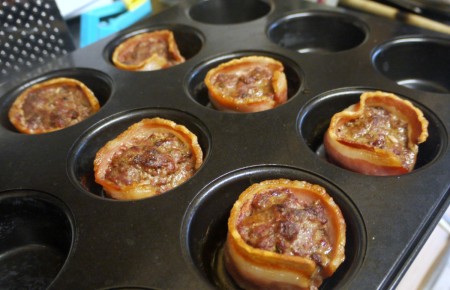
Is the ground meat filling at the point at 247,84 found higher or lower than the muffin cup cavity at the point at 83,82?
lower

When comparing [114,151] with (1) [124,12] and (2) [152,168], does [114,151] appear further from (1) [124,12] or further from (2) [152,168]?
(1) [124,12]

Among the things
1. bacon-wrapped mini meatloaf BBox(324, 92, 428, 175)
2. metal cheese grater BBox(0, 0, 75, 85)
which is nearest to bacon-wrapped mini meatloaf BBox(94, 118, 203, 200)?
bacon-wrapped mini meatloaf BBox(324, 92, 428, 175)

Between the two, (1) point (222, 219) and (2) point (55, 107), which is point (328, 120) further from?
(2) point (55, 107)

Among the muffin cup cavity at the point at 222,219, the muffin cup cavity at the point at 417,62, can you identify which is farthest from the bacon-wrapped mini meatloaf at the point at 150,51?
the muffin cup cavity at the point at 417,62

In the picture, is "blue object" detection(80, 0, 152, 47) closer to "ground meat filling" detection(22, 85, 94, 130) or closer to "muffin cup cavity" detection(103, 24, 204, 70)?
"muffin cup cavity" detection(103, 24, 204, 70)

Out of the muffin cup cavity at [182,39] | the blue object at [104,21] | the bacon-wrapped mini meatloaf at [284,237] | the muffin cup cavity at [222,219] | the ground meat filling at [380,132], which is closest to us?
the bacon-wrapped mini meatloaf at [284,237]

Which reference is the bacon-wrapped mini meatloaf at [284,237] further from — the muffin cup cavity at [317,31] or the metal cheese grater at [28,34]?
the metal cheese grater at [28,34]

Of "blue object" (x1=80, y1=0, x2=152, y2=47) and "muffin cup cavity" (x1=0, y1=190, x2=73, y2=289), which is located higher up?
"blue object" (x1=80, y1=0, x2=152, y2=47)

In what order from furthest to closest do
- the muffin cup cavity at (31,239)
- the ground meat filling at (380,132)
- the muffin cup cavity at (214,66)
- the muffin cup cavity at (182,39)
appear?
the muffin cup cavity at (182,39), the muffin cup cavity at (214,66), the ground meat filling at (380,132), the muffin cup cavity at (31,239)
